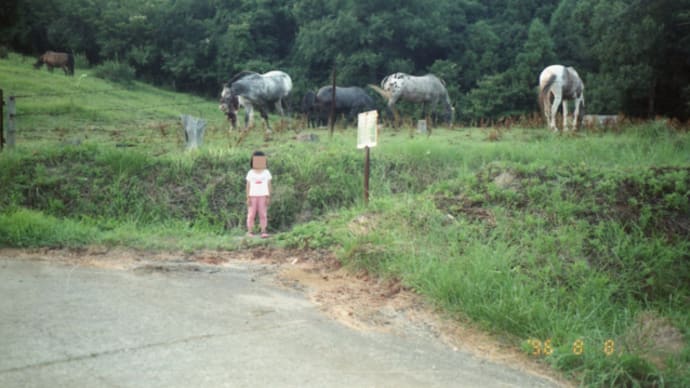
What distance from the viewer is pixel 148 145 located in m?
11.5

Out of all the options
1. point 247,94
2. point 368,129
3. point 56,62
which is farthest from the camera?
point 56,62

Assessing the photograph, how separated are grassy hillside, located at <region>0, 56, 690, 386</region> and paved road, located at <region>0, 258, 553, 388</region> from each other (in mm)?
835

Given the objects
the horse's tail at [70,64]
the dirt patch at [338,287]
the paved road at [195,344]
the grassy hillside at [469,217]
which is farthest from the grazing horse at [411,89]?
the horse's tail at [70,64]

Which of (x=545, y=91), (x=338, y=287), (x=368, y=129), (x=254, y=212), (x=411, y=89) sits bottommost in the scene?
(x=338, y=287)

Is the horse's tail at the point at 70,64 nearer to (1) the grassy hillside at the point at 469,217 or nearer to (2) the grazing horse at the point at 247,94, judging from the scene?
(2) the grazing horse at the point at 247,94

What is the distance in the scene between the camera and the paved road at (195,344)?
385 centimetres

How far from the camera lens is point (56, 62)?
2681 cm

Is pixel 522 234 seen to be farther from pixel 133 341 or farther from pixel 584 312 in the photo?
pixel 133 341

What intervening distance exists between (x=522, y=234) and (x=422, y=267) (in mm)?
1286

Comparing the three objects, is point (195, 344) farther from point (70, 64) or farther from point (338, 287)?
point (70, 64)
